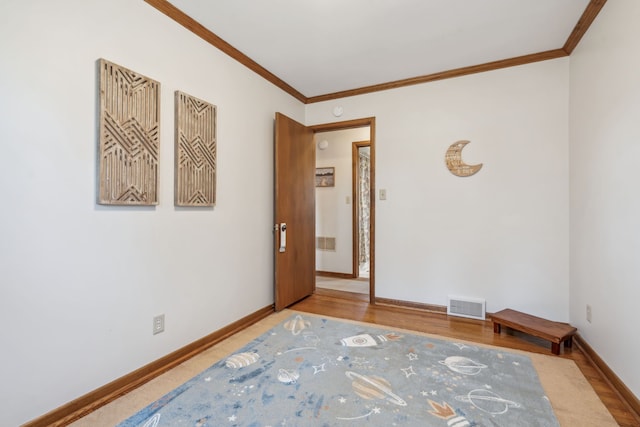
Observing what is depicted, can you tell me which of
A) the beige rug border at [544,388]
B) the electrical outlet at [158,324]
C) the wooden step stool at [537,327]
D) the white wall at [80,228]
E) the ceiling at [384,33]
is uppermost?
the ceiling at [384,33]

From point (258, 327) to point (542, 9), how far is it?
11.2ft

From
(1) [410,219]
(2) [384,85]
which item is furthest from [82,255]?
(2) [384,85]

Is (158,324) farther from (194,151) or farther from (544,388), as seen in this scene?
(544,388)

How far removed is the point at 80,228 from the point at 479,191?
10.6 ft

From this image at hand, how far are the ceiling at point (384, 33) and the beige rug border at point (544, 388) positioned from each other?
2.48m

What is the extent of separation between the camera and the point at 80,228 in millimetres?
1590

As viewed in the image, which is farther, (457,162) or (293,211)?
(293,211)

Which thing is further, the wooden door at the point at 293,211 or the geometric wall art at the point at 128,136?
the wooden door at the point at 293,211

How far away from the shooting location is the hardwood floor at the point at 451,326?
1696mm

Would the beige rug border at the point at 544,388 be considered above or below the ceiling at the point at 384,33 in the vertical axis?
below

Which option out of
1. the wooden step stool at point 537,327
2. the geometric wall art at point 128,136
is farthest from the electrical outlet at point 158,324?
the wooden step stool at point 537,327

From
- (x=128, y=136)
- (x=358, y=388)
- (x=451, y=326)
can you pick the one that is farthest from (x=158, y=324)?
(x=451, y=326)

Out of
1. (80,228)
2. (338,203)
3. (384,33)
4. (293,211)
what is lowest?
(80,228)

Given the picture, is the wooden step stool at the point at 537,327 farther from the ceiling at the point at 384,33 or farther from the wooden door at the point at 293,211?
the ceiling at the point at 384,33
